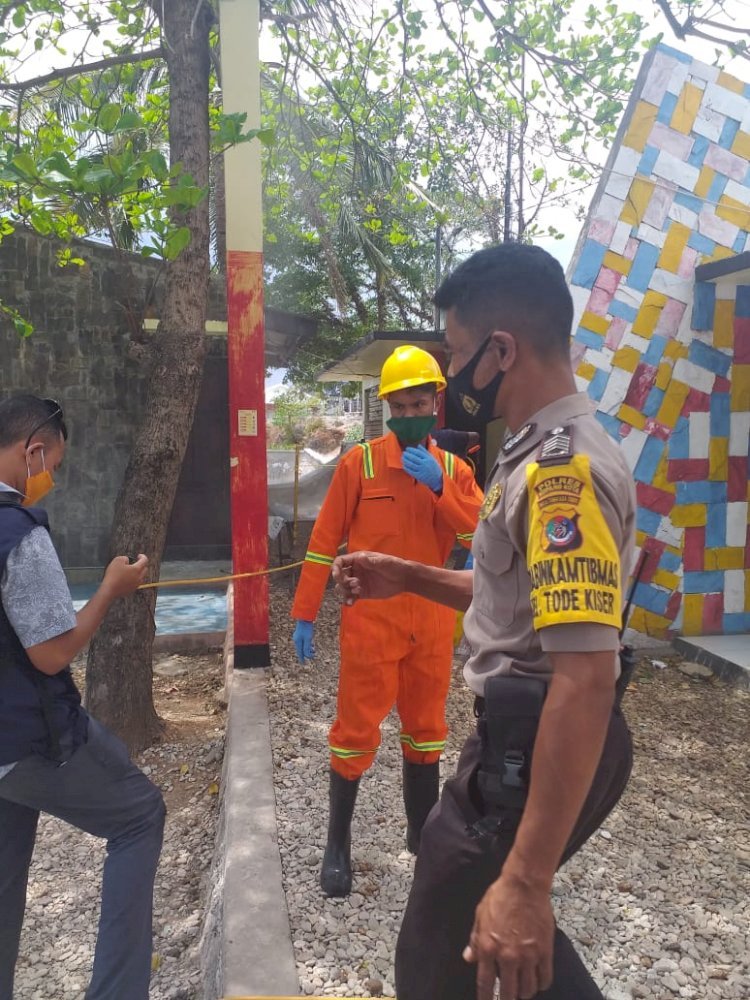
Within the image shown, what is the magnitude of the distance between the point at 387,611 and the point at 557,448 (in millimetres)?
1598

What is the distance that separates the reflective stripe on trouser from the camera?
2.75 meters

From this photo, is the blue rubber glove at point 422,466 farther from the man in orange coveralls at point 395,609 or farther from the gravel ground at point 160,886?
the gravel ground at point 160,886

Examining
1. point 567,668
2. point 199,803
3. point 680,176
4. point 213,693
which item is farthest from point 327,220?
point 567,668

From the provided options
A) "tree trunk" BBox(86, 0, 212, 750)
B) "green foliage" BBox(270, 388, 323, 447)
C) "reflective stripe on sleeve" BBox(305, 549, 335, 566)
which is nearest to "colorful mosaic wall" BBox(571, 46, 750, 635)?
"tree trunk" BBox(86, 0, 212, 750)

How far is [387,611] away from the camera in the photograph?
9.12 feet

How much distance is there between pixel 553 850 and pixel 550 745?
0.17 m

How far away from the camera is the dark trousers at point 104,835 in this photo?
6.82 ft

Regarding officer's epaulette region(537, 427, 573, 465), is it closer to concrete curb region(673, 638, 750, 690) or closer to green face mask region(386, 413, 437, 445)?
green face mask region(386, 413, 437, 445)

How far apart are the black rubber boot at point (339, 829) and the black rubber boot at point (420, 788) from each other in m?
0.23

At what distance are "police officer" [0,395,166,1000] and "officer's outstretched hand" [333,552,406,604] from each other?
65 cm

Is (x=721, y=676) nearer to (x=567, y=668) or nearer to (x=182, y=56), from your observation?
(x=567, y=668)

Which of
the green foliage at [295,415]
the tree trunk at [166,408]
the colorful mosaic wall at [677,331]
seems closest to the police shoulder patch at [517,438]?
the tree trunk at [166,408]

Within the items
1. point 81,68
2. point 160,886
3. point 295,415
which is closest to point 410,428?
point 160,886

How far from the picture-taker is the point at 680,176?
18.4 ft
